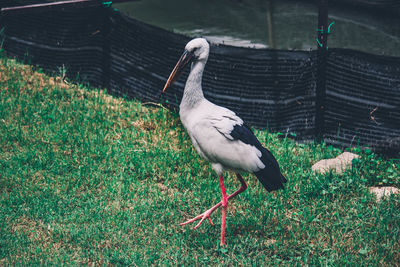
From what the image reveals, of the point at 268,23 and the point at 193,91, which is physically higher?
the point at 193,91

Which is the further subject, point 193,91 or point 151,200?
point 151,200

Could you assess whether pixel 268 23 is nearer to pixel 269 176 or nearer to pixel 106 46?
pixel 106 46

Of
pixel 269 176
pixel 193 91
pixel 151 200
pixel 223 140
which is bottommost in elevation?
pixel 151 200

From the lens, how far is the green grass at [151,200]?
4.43 metres

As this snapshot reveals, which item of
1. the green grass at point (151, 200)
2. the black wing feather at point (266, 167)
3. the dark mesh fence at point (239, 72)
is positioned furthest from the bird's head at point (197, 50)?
the dark mesh fence at point (239, 72)

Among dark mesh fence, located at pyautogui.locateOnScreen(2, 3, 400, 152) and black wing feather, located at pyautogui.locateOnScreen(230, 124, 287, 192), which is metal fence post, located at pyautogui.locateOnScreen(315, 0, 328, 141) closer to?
dark mesh fence, located at pyautogui.locateOnScreen(2, 3, 400, 152)

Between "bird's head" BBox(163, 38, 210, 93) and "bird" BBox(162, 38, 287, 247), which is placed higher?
"bird's head" BBox(163, 38, 210, 93)

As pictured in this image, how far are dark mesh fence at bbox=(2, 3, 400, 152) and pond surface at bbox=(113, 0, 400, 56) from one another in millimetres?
2458

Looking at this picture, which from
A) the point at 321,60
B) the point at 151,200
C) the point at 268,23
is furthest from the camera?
the point at 268,23

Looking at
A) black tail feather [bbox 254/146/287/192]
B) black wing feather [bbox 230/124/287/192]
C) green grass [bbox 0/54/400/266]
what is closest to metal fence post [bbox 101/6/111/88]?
green grass [bbox 0/54/400/266]

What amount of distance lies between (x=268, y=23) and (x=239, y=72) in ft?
14.3

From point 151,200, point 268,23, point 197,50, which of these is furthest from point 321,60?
point 268,23

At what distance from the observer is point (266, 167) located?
445 centimetres

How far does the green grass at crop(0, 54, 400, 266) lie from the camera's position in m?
4.43
